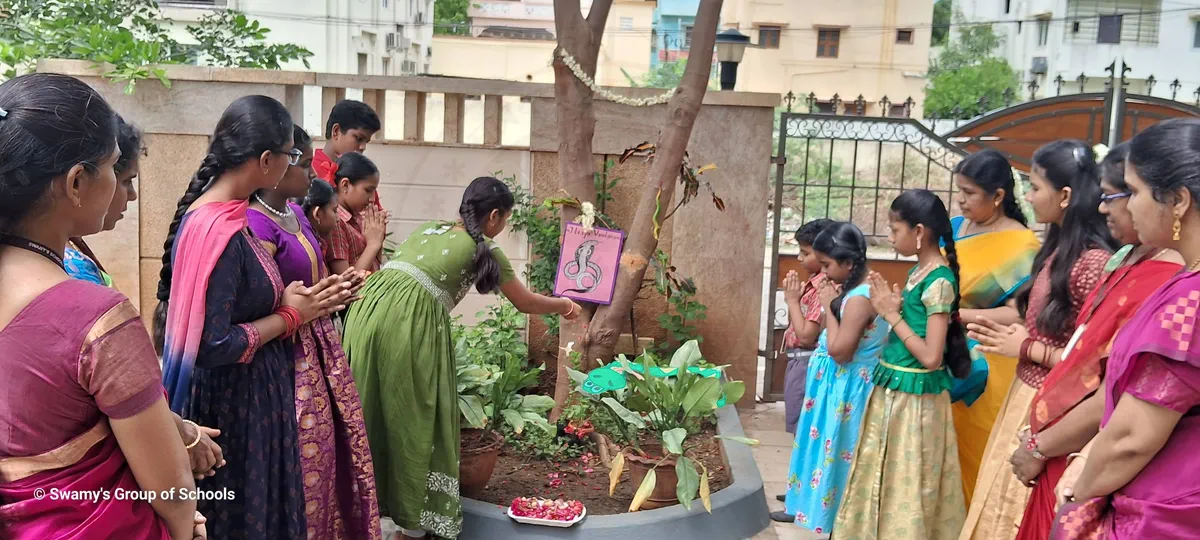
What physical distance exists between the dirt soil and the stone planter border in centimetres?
9

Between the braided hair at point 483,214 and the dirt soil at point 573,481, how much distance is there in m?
0.97

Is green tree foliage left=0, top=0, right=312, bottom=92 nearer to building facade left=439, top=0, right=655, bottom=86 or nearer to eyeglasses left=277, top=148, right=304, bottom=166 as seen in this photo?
eyeglasses left=277, top=148, right=304, bottom=166

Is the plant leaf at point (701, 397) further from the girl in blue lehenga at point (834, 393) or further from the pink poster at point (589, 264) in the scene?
the pink poster at point (589, 264)

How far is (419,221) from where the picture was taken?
5879 millimetres

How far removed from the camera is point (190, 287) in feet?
7.80

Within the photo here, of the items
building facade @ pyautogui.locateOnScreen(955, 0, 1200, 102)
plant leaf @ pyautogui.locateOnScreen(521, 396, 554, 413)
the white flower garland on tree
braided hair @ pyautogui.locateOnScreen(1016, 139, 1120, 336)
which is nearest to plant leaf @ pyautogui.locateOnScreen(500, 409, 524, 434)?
plant leaf @ pyautogui.locateOnScreen(521, 396, 554, 413)

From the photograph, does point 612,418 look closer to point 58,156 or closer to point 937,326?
point 937,326

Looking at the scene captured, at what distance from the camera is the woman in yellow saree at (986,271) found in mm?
3594

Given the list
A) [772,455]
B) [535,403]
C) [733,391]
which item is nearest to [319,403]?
[535,403]

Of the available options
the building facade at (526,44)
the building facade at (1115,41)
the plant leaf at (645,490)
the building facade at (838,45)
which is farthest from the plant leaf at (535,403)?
the building facade at (1115,41)

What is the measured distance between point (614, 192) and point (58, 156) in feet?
13.9

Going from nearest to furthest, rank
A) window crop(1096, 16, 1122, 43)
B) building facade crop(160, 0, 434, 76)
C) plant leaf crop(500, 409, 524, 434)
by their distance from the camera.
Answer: plant leaf crop(500, 409, 524, 434) → building facade crop(160, 0, 434, 76) → window crop(1096, 16, 1122, 43)

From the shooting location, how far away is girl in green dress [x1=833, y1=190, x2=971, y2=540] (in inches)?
131

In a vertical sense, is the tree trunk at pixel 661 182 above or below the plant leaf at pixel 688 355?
above
